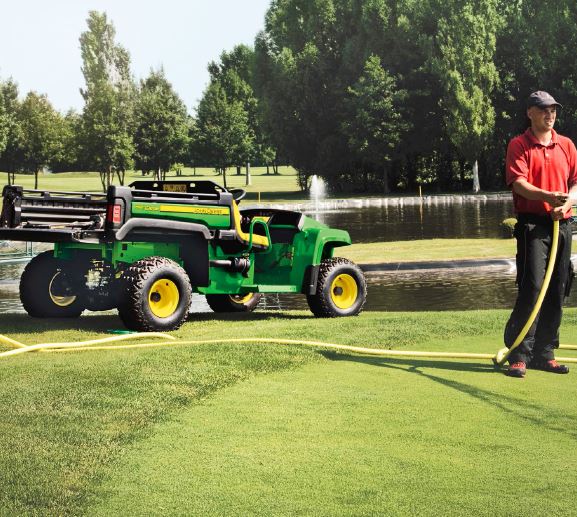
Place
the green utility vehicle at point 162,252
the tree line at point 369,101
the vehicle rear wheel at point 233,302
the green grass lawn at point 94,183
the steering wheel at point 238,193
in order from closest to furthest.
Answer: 1. the green utility vehicle at point 162,252
2. the steering wheel at point 238,193
3. the vehicle rear wheel at point 233,302
4. the tree line at point 369,101
5. the green grass lawn at point 94,183

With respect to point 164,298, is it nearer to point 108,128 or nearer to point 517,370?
point 517,370

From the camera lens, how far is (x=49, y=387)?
6.78 meters

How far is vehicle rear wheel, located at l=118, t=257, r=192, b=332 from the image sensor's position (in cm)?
1034

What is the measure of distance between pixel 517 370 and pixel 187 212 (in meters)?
4.86

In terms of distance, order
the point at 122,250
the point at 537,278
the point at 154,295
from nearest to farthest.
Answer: the point at 537,278, the point at 154,295, the point at 122,250

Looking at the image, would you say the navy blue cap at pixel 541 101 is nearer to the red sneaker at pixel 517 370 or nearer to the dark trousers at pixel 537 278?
the dark trousers at pixel 537 278

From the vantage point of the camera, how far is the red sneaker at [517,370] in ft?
24.4

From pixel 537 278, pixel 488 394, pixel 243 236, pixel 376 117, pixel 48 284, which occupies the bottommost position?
pixel 488 394

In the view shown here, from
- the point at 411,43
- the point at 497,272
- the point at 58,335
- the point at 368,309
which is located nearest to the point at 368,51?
the point at 411,43

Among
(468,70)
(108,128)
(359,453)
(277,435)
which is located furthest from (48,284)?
(108,128)

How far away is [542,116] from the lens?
296 inches

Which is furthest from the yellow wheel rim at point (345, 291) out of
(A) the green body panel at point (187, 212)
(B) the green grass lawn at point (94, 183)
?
(B) the green grass lawn at point (94, 183)

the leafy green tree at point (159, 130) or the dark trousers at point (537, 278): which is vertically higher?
the leafy green tree at point (159, 130)

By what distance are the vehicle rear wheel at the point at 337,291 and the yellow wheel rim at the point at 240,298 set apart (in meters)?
1.40
